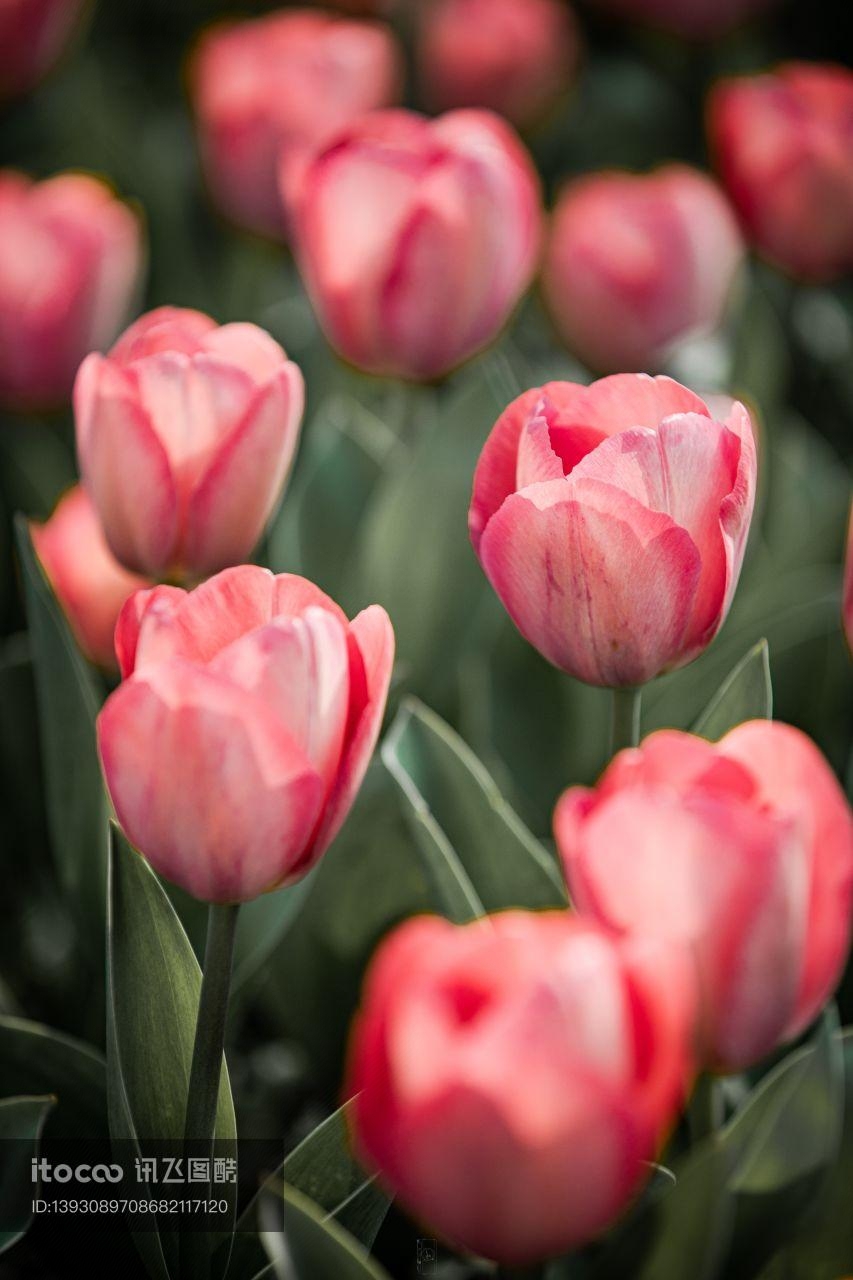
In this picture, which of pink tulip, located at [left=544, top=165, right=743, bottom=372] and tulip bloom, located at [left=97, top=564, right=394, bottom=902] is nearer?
tulip bloom, located at [left=97, top=564, right=394, bottom=902]

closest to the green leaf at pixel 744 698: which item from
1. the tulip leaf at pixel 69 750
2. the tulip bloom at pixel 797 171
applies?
the tulip leaf at pixel 69 750

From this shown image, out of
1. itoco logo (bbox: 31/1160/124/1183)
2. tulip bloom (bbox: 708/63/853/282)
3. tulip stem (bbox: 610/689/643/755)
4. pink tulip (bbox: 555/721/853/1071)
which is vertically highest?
pink tulip (bbox: 555/721/853/1071)

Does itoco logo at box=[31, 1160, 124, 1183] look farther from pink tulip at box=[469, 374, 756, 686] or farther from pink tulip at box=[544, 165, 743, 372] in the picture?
pink tulip at box=[544, 165, 743, 372]

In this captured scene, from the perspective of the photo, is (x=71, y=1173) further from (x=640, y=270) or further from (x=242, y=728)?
(x=640, y=270)

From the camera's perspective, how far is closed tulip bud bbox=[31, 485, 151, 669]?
71 centimetres

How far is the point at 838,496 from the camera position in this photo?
821 mm

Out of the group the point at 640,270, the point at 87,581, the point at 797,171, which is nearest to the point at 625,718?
the point at 87,581

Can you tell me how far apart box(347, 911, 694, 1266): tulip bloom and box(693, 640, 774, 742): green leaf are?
19cm

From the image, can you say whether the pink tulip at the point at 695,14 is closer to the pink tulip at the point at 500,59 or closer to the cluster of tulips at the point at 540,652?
the pink tulip at the point at 500,59

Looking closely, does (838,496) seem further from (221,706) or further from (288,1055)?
(221,706)

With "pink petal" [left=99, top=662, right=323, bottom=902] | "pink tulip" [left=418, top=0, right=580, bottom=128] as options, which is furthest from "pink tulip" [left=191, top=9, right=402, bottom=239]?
"pink petal" [left=99, top=662, right=323, bottom=902]

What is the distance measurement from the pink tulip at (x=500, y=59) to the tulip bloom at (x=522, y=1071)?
1.18 meters

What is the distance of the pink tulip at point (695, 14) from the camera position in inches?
56.9

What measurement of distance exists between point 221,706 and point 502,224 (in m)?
0.45
